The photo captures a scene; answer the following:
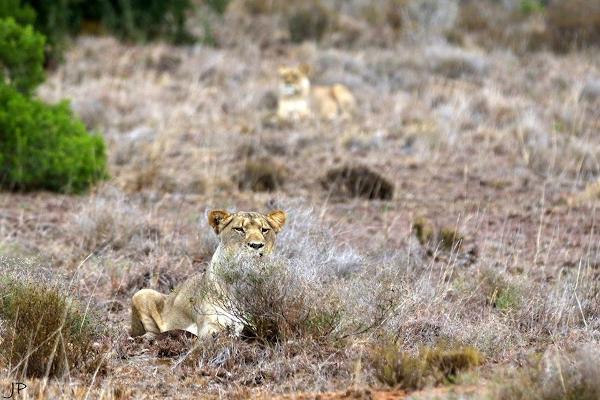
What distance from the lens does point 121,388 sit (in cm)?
651

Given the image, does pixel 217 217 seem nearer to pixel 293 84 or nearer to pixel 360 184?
pixel 360 184

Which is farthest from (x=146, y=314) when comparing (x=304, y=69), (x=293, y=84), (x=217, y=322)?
(x=304, y=69)

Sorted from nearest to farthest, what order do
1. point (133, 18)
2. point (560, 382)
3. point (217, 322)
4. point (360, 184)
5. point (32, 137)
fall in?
point (560, 382)
point (217, 322)
point (32, 137)
point (360, 184)
point (133, 18)

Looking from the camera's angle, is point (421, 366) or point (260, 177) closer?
point (421, 366)

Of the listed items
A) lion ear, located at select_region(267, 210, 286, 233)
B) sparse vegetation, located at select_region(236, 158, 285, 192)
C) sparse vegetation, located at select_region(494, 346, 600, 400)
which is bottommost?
sparse vegetation, located at select_region(236, 158, 285, 192)

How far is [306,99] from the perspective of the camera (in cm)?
1947

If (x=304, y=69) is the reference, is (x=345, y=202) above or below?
above

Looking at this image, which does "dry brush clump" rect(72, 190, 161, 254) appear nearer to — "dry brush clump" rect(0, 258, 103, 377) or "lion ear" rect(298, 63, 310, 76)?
"dry brush clump" rect(0, 258, 103, 377)

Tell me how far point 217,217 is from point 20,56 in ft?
22.0

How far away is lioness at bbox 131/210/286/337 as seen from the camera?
753 cm

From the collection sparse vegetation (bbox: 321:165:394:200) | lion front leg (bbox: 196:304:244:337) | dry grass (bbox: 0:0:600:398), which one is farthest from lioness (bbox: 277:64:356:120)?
lion front leg (bbox: 196:304:244:337)

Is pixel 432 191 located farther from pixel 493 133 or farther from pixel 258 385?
A: pixel 258 385

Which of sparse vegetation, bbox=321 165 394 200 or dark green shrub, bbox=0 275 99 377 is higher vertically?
dark green shrub, bbox=0 275 99 377

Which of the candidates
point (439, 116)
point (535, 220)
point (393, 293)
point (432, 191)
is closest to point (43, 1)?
point (439, 116)
